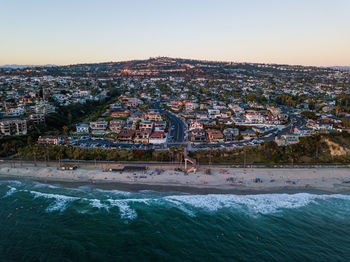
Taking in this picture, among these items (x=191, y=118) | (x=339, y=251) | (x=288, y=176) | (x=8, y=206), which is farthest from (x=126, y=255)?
(x=191, y=118)

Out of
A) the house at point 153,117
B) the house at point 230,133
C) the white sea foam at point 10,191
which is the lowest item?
the white sea foam at point 10,191

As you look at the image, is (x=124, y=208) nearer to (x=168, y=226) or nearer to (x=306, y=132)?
(x=168, y=226)

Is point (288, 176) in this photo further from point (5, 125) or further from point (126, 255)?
point (5, 125)

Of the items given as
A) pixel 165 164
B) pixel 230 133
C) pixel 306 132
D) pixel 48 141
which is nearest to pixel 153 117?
pixel 230 133

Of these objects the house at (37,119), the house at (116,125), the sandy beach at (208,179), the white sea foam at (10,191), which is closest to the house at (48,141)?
the sandy beach at (208,179)

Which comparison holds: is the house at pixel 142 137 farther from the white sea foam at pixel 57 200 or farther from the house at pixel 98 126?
the white sea foam at pixel 57 200

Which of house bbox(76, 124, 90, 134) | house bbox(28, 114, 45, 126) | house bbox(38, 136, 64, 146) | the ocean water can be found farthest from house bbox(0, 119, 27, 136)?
the ocean water

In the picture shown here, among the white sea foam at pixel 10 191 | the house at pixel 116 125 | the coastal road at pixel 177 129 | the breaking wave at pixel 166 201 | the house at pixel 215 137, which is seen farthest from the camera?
the house at pixel 116 125

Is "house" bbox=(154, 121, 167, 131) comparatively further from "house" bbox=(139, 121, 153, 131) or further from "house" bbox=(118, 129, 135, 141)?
"house" bbox=(118, 129, 135, 141)
